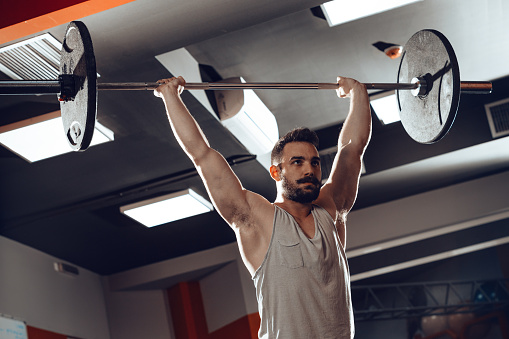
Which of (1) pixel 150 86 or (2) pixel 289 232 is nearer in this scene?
(2) pixel 289 232

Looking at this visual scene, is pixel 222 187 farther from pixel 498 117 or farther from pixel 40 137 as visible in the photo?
pixel 498 117

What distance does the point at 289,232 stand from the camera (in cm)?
251

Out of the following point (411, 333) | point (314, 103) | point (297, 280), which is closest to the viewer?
point (297, 280)

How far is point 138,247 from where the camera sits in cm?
734

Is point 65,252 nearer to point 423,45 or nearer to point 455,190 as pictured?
point 455,190

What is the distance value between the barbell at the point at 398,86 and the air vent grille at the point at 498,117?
2909mm

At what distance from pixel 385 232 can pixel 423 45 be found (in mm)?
4327

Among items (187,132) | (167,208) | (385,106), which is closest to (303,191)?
(187,132)

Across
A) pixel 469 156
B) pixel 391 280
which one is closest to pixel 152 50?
pixel 469 156

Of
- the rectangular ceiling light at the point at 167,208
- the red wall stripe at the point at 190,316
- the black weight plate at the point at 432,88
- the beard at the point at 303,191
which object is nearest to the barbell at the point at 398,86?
the black weight plate at the point at 432,88

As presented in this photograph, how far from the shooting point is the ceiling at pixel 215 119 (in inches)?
148

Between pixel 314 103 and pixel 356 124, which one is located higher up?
pixel 314 103

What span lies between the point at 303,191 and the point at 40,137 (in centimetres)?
255

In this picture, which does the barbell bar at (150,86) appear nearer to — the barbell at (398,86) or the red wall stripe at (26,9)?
the barbell at (398,86)
